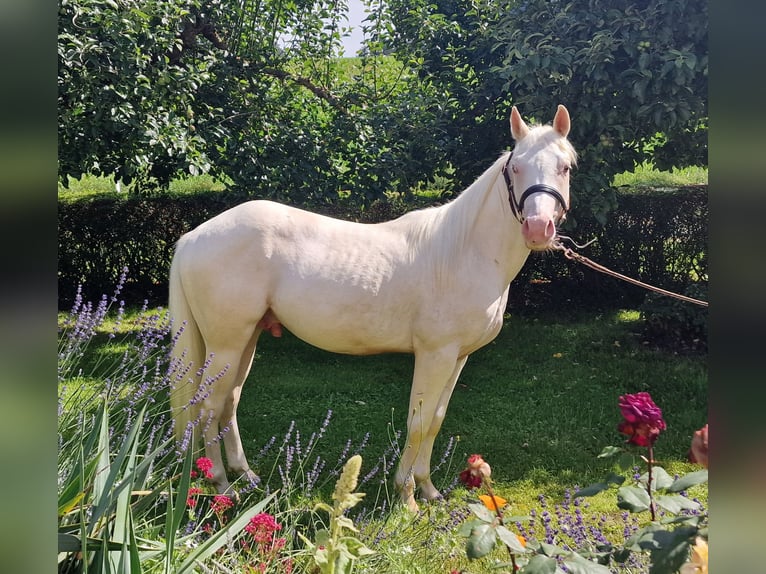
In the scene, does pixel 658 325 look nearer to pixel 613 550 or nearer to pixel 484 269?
pixel 484 269

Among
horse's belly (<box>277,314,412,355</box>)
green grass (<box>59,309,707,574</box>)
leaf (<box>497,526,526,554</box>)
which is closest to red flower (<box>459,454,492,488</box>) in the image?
leaf (<box>497,526,526,554</box>)

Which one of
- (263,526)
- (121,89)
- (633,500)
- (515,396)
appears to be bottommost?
(515,396)

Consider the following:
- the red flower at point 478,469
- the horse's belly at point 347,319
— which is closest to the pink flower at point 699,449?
the red flower at point 478,469

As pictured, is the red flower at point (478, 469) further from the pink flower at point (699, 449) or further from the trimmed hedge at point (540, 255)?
the trimmed hedge at point (540, 255)

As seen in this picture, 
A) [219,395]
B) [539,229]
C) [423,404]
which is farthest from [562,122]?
[219,395]

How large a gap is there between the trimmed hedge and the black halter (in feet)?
15.8

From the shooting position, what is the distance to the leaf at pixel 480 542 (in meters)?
1.37

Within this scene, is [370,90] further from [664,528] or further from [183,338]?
[664,528]

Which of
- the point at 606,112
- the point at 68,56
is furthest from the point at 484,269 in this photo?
the point at 68,56

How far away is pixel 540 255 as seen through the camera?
25.7ft

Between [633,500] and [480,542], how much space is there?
374 millimetres

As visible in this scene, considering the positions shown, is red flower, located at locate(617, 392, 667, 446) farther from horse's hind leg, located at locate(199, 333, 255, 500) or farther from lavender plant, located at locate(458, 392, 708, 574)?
horse's hind leg, located at locate(199, 333, 255, 500)

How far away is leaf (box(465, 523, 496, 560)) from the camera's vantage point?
137cm

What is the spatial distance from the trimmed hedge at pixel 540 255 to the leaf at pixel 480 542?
21.5 ft
